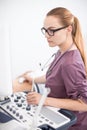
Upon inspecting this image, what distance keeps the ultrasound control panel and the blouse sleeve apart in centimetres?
13

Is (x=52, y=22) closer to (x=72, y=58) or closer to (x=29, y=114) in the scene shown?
(x=72, y=58)

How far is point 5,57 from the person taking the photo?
0.75 m

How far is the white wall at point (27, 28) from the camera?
164 cm

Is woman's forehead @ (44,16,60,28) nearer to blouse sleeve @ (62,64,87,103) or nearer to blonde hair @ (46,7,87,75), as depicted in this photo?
blonde hair @ (46,7,87,75)

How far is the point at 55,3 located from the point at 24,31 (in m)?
0.37

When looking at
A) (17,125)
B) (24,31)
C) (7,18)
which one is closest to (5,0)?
(7,18)

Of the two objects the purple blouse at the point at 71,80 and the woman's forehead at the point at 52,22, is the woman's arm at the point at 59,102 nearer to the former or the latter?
the purple blouse at the point at 71,80

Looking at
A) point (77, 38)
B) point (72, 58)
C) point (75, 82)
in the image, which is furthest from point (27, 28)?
point (75, 82)

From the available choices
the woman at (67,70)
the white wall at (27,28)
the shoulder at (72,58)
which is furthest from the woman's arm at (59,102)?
the white wall at (27,28)

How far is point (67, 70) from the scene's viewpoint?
1008mm

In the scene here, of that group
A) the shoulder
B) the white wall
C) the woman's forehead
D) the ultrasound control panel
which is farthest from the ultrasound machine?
the white wall

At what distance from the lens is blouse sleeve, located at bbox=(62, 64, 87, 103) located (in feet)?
3.22

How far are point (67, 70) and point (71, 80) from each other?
0.17ft

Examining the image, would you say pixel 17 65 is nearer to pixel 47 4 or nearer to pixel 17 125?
pixel 47 4
